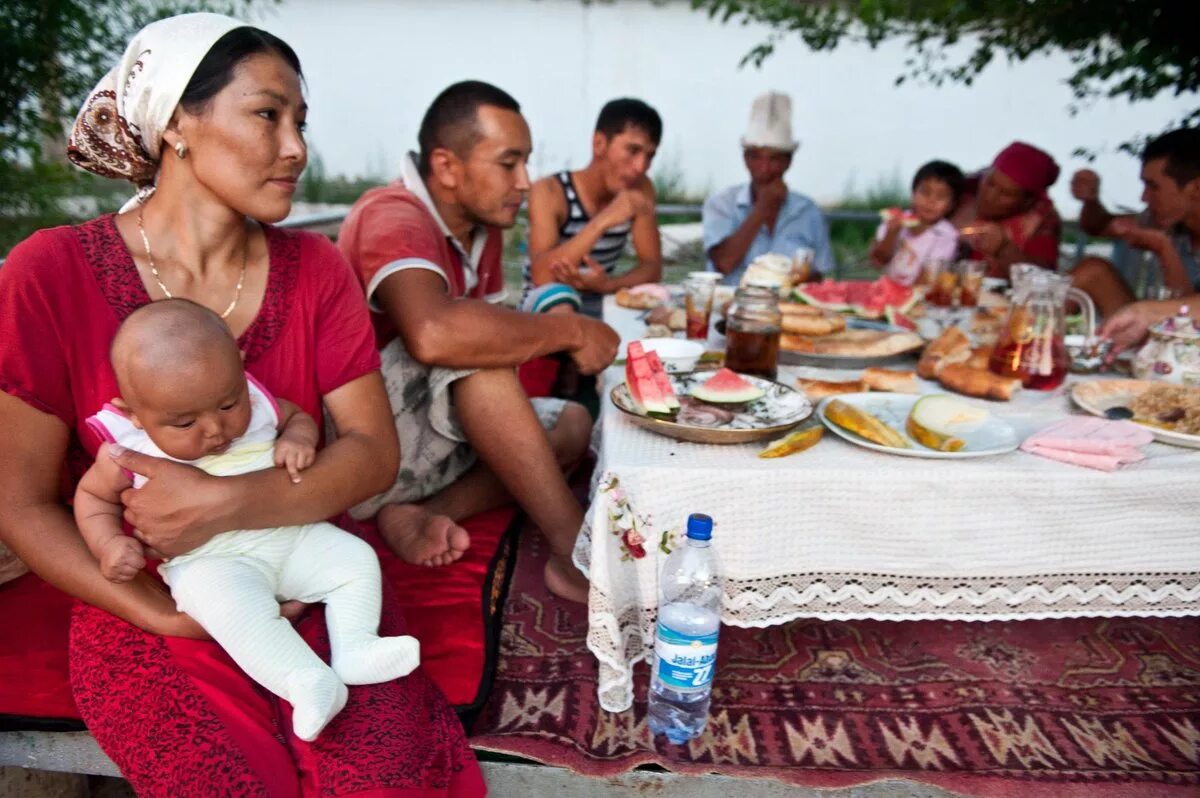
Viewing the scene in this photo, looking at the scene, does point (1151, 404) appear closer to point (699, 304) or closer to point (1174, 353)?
point (1174, 353)

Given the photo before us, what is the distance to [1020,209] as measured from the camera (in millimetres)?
5082

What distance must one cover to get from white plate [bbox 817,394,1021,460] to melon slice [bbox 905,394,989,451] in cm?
2

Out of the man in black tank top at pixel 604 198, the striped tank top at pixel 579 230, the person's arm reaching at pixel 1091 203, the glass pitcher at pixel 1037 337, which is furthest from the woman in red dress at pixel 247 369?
the person's arm reaching at pixel 1091 203

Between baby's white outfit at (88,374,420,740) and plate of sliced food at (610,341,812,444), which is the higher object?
plate of sliced food at (610,341,812,444)

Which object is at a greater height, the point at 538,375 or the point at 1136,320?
the point at 1136,320

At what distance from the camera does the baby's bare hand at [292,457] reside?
5.47ft

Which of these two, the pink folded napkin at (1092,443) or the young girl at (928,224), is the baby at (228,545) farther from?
the young girl at (928,224)

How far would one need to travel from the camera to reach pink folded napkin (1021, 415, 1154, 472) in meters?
1.64

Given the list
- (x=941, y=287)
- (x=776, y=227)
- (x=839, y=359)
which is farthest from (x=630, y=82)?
(x=839, y=359)

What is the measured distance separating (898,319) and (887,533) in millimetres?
1520

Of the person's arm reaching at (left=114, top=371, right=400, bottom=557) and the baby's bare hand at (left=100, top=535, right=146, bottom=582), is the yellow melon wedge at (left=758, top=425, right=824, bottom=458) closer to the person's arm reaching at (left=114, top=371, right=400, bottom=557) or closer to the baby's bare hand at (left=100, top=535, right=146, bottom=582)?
the person's arm reaching at (left=114, top=371, right=400, bottom=557)

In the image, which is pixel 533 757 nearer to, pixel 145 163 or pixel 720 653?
pixel 720 653

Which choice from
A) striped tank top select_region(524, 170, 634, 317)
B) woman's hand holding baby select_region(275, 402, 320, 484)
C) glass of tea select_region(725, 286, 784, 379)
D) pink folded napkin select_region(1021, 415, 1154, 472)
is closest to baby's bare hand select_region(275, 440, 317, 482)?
woman's hand holding baby select_region(275, 402, 320, 484)

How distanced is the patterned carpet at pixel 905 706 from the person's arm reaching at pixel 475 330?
79 centimetres
